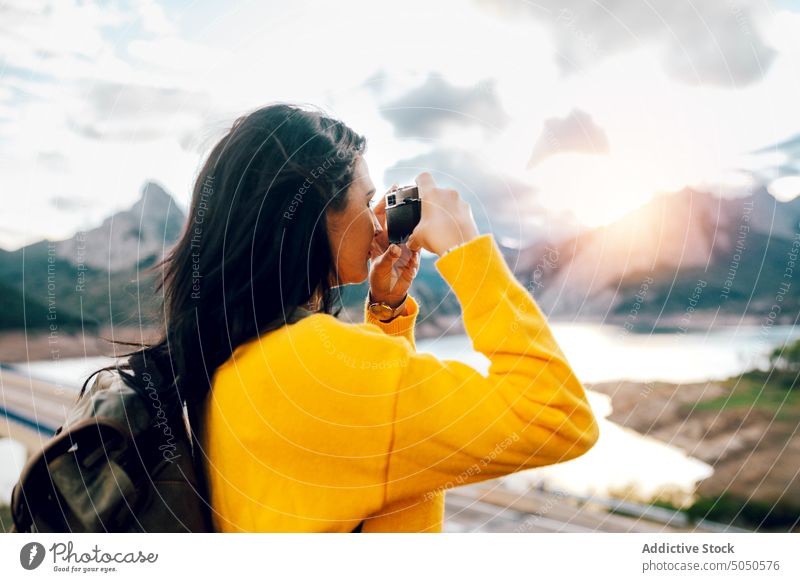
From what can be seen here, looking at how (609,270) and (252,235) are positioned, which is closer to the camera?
(252,235)

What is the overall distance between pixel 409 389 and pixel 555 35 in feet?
2.57

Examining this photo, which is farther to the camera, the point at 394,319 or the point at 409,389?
the point at 394,319

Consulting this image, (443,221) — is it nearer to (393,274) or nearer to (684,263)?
(393,274)

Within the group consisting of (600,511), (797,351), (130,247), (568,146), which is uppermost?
(568,146)

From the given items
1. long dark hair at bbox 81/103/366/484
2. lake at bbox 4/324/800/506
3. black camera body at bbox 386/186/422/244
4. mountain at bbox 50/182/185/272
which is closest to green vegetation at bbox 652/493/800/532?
lake at bbox 4/324/800/506

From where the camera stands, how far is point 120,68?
1.16 m

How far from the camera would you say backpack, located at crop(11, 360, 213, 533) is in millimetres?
674

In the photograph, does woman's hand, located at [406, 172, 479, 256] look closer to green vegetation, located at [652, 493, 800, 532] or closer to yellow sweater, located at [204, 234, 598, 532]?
yellow sweater, located at [204, 234, 598, 532]

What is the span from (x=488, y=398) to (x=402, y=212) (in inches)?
10.6

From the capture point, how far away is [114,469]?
27.0 inches

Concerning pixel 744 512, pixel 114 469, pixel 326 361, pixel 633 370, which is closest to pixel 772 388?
pixel 744 512

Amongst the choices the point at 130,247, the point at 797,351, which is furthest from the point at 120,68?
the point at 797,351

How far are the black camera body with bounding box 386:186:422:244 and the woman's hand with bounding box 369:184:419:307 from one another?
0.27 ft
